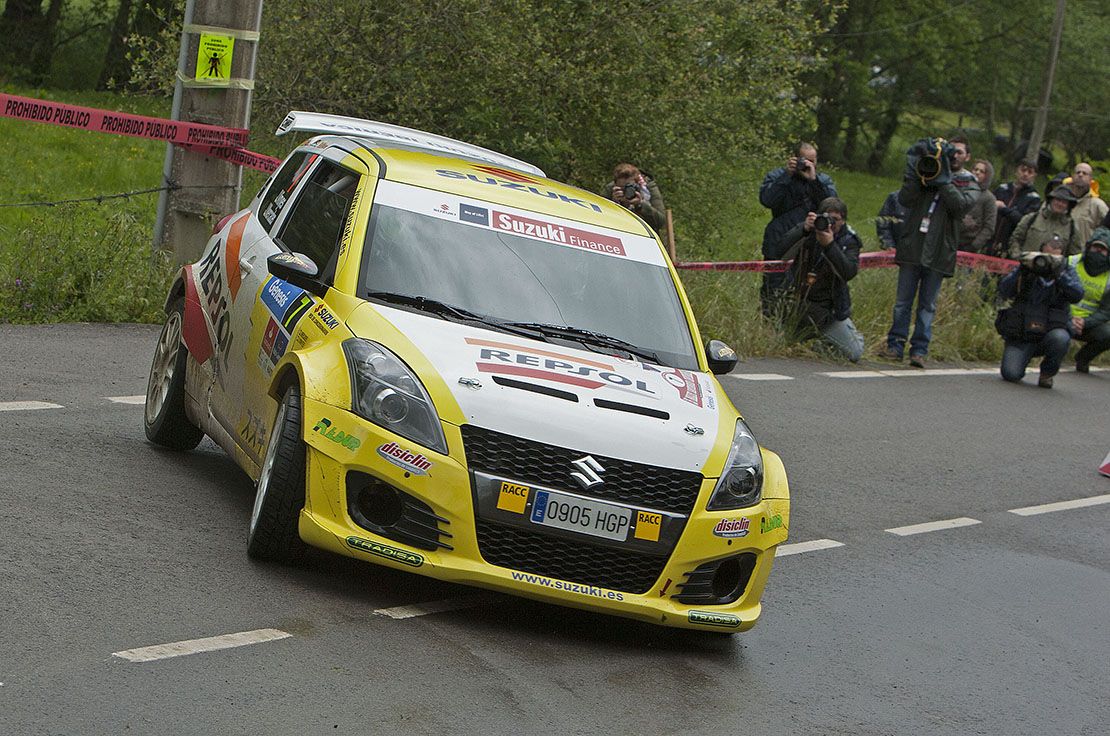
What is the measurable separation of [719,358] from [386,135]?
273 centimetres

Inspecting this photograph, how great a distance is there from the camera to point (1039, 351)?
16188 millimetres

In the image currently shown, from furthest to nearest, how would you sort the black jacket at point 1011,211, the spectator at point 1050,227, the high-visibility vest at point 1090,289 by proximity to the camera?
the black jacket at point 1011,211
the spectator at point 1050,227
the high-visibility vest at point 1090,289

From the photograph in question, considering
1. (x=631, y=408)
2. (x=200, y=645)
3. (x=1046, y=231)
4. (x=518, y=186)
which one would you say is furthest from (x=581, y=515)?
(x=1046, y=231)

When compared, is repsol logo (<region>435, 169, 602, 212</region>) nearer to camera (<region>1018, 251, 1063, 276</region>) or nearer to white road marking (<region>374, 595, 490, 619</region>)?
white road marking (<region>374, 595, 490, 619</region>)

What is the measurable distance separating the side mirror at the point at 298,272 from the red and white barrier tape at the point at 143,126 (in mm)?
5318

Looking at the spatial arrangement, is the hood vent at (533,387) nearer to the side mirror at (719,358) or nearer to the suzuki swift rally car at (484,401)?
the suzuki swift rally car at (484,401)

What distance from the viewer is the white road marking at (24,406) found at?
8023 millimetres

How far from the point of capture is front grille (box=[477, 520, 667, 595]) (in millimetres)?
5473

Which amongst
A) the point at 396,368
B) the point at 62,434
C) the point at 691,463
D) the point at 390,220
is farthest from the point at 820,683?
the point at 62,434

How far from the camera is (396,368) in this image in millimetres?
5656

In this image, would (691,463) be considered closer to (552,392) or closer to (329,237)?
(552,392)

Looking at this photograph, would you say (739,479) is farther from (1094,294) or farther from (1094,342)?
(1094,342)

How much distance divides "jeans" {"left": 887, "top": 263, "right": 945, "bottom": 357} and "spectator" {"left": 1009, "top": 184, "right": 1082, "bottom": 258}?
2791 mm

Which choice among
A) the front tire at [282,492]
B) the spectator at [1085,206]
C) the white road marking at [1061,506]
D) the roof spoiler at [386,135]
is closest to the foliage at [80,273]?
the roof spoiler at [386,135]
